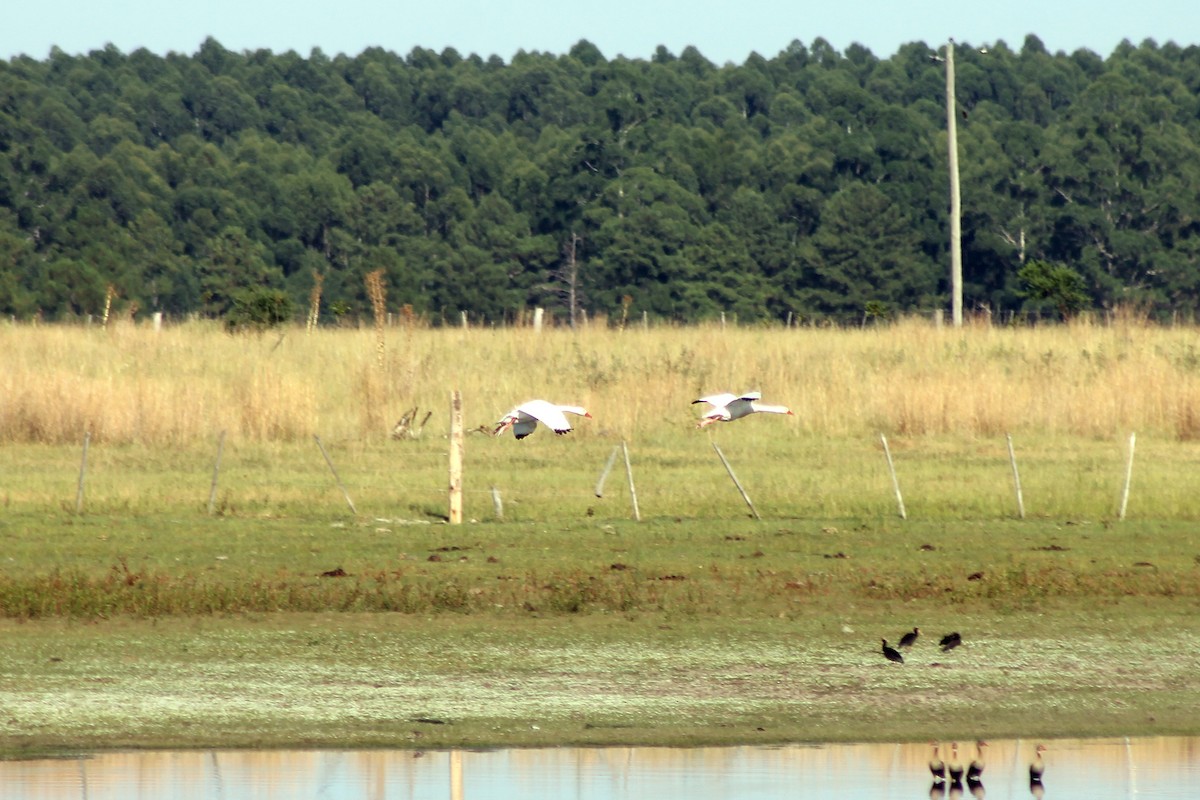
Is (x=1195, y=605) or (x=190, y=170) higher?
(x=190, y=170)

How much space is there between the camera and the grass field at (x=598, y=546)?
11.0 meters

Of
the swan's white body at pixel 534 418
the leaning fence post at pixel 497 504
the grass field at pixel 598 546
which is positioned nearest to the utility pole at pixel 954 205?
the grass field at pixel 598 546

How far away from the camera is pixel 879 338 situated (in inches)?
1404

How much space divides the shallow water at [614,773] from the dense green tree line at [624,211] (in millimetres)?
47800

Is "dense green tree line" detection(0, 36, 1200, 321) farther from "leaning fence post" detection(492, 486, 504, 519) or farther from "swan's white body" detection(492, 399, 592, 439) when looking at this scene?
"swan's white body" detection(492, 399, 592, 439)

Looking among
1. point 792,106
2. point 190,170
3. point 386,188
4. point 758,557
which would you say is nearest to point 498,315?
point 386,188

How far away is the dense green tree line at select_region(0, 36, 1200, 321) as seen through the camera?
67.2 meters

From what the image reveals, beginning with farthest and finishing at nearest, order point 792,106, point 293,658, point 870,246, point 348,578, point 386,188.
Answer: point 792,106 → point 386,188 → point 870,246 → point 348,578 → point 293,658

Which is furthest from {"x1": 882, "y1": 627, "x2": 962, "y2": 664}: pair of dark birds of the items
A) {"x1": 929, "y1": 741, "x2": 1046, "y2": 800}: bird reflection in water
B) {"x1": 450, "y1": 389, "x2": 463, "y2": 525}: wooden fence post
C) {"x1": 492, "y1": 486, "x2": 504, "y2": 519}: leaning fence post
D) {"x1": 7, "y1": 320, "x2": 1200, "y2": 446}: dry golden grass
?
{"x1": 7, "y1": 320, "x2": 1200, "y2": 446}: dry golden grass

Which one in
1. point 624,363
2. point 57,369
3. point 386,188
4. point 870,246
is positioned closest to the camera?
point 57,369

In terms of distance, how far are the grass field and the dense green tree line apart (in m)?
26.5

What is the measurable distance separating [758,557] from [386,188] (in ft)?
197

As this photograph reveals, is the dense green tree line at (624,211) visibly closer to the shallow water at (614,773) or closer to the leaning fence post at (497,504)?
the leaning fence post at (497,504)

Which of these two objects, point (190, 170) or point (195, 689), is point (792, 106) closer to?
point (190, 170)
